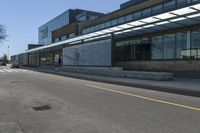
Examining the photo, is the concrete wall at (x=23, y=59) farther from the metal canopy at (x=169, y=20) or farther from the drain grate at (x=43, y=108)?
the drain grate at (x=43, y=108)

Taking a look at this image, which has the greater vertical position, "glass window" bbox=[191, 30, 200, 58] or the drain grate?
"glass window" bbox=[191, 30, 200, 58]

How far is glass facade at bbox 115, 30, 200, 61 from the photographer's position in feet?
81.5

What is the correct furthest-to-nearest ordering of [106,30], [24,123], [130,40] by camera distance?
[130,40], [106,30], [24,123]

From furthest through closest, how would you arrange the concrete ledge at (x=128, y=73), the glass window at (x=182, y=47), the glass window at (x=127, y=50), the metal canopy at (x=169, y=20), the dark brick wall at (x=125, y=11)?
the glass window at (x=127, y=50) < the dark brick wall at (x=125, y=11) < the glass window at (x=182, y=47) < the concrete ledge at (x=128, y=73) < the metal canopy at (x=169, y=20)

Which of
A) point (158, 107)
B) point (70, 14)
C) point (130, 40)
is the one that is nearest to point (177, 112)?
point (158, 107)

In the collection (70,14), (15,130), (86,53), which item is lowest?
(15,130)

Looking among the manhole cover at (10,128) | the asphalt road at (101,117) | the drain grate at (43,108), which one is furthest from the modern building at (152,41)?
the manhole cover at (10,128)

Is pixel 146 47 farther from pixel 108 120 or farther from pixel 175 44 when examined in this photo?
pixel 108 120

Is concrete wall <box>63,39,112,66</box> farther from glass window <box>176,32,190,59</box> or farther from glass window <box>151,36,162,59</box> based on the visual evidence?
glass window <box>176,32,190,59</box>

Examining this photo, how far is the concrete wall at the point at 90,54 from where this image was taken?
105 ft

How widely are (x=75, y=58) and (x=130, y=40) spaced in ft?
35.0

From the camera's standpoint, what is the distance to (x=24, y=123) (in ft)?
25.2

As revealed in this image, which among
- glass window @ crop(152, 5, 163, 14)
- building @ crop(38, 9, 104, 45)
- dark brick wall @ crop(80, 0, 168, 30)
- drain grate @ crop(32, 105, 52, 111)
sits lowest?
drain grate @ crop(32, 105, 52, 111)

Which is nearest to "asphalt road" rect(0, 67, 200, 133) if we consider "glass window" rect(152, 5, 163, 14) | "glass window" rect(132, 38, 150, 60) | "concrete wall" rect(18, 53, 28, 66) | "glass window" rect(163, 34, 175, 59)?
"glass window" rect(163, 34, 175, 59)
